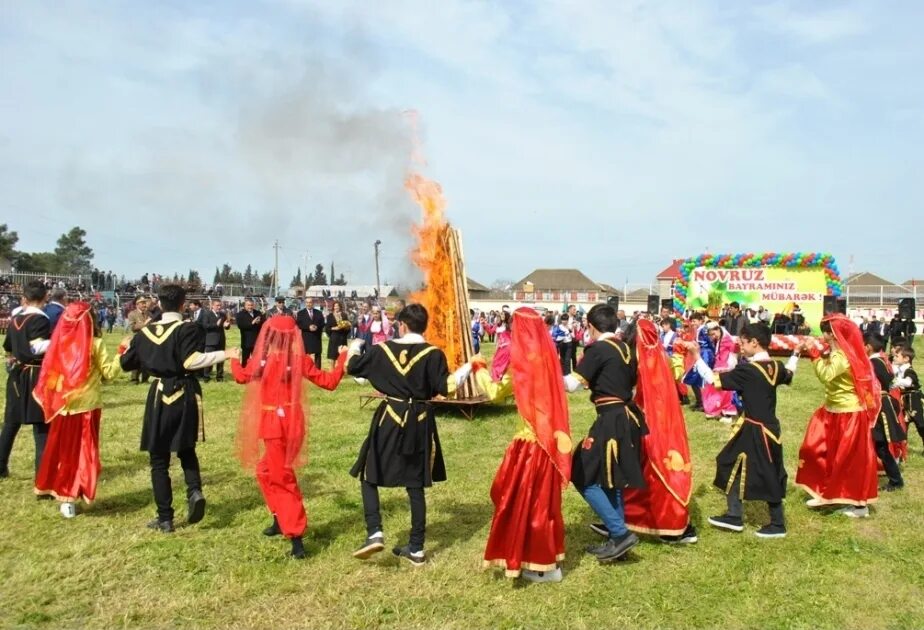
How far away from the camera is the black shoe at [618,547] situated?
5363mm

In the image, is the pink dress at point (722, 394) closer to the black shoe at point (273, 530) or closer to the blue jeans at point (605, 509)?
the blue jeans at point (605, 509)

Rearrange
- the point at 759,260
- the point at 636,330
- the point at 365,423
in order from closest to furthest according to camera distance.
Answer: the point at 636,330 → the point at 365,423 → the point at 759,260

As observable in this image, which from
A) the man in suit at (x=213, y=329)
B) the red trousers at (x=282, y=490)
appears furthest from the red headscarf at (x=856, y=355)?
the man in suit at (x=213, y=329)

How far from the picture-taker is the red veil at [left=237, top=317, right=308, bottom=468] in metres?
5.46

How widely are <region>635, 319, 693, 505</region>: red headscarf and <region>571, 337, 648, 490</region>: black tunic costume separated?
384 millimetres

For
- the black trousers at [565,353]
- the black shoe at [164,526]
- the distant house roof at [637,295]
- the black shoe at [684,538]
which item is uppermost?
the distant house roof at [637,295]

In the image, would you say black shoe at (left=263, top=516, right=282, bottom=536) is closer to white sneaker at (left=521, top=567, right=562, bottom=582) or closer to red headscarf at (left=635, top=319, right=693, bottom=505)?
white sneaker at (left=521, top=567, right=562, bottom=582)

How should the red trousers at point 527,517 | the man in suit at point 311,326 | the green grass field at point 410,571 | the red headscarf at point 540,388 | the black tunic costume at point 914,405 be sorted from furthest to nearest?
the man in suit at point 311,326
the black tunic costume at point 914,405
the red headscarf at point 540,388
the red trousers at point 527,517
the green grass field at point 410,571

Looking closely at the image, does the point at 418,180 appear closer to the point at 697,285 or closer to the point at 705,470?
the point at 705,470

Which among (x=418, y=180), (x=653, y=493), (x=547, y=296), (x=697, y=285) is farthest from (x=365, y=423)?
(x=547, y=296)

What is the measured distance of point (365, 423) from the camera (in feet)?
37.2

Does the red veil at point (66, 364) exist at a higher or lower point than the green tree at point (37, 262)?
lower

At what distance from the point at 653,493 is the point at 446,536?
1.85 m

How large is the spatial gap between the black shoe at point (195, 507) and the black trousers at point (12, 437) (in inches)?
74.2
